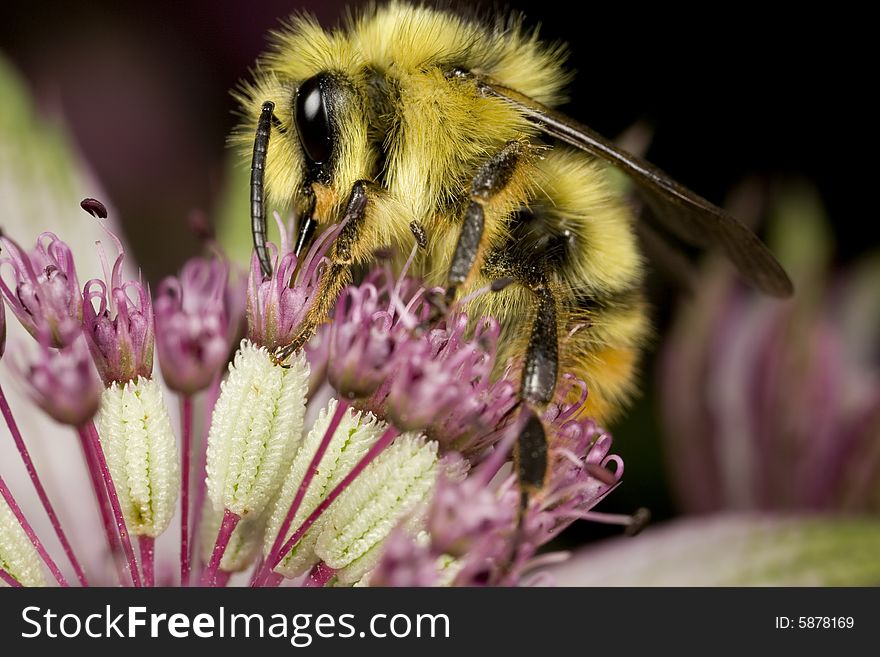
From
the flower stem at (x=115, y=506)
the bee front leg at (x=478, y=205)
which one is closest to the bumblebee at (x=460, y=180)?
the bee front leg at (x=478, y=205)

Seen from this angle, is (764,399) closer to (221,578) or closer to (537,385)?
(537,385)

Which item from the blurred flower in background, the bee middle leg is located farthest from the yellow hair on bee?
the blurred flower in background

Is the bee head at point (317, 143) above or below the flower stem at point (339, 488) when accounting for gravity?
above

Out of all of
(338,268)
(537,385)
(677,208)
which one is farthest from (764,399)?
(338,268)

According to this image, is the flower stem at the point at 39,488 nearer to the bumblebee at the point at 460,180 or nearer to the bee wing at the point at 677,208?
the bumblebee at the point at 460,180

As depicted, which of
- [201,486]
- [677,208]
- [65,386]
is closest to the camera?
[65,386]

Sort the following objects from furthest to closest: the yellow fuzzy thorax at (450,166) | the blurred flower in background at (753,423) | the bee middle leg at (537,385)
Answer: the blurred flower in background at (753,423) < the yellow fuzzy thorax at (450,166) < the bee middle leg at (537,385)

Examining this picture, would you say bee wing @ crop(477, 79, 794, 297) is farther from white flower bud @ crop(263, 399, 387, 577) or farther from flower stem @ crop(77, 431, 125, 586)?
flower stem @ crop(77, 431, 125, 586)
